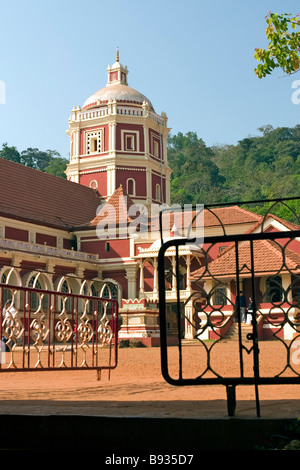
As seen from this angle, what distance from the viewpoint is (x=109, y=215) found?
1591 inches

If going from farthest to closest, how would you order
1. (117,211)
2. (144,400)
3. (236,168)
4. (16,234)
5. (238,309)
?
(236,168) → (117,211) → (16,234) → (144,400) → (238,309)

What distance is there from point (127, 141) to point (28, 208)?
33.5 ft

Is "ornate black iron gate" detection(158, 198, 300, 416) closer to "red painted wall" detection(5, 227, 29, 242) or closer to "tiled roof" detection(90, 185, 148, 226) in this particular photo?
"tiled roof" detection(90, 185, 148, 226)

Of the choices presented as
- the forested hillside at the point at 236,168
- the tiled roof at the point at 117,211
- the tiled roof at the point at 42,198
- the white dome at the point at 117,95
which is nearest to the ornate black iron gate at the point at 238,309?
the tiled roof at the point at 117,211

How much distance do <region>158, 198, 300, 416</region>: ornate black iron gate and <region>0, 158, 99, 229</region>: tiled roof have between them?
9.23 metres

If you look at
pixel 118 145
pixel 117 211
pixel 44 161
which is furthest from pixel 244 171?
pixel 117 211

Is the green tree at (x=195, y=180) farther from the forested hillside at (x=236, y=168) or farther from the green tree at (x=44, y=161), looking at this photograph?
the green tree at (x=44, y=161)

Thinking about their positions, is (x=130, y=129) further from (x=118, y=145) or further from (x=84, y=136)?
(x=84, y=136)

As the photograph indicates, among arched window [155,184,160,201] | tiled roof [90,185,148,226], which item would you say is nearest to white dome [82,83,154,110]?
arched window [155,184,160,201]

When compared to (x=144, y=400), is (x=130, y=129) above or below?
above

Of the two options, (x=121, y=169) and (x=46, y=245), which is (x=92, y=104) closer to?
(x=121, y=169)

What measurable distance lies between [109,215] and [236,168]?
59.4m

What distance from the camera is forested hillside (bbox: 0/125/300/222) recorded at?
83438 millimetres

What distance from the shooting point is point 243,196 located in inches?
3344
